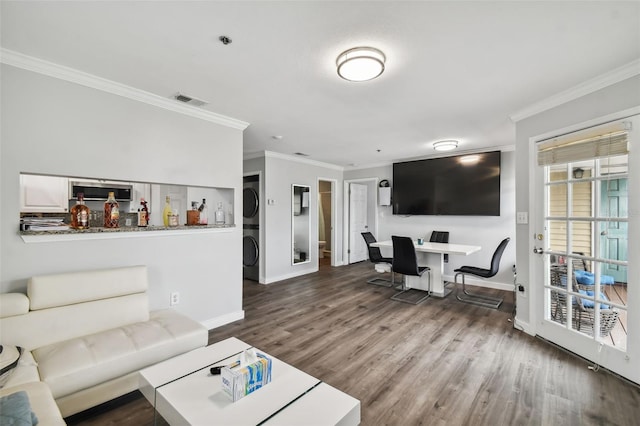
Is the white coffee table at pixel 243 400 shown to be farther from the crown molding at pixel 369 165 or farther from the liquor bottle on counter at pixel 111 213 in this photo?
the crown molding at pixel 369 165

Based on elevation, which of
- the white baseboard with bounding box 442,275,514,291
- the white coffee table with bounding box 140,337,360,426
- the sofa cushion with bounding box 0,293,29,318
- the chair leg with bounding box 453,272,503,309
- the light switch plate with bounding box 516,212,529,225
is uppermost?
the light switch plate with bounding box 516,212,529,225

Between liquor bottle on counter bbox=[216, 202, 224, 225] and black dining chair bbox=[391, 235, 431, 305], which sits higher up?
liquor bottle on counter bbox=[216, 202, 224, 225]

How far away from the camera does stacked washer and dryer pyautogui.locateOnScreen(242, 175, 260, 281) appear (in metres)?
5.26

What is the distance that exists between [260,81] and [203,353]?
2148 millimetres

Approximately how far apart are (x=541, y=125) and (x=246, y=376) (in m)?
3.54

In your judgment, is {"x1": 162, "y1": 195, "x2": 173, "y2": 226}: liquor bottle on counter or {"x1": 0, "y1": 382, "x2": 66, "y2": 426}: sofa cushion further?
{"x1": 162, "y1": 195, "x2": 173, "y2": 226}: liquor bottle on counter

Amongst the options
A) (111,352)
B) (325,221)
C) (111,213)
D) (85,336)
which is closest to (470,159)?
(325,221)

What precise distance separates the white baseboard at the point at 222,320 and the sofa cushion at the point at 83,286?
38.2 inches

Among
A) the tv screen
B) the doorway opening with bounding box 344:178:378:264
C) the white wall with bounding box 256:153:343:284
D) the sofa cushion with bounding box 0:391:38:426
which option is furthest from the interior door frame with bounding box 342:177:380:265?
the sofa cushion with bounding box 0:391:38:426

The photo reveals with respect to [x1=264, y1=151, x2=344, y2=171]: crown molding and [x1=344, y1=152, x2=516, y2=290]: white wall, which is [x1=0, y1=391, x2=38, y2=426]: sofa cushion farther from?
[x1=344, y1=152, x2=516, y2=290]: white wall

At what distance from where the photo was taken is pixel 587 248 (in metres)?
2.53

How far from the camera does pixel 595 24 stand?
1.70 m

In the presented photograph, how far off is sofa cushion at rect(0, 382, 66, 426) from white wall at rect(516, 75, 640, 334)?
383 cm

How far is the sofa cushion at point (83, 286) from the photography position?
6.45 feet
